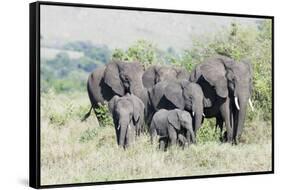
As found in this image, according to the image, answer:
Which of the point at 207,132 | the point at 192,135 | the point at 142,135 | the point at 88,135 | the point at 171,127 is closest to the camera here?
the point at 88,135

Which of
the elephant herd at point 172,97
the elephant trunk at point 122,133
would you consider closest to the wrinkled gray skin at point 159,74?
the elephant herd at point 172,97

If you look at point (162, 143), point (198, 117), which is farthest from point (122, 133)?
point (198, 117)

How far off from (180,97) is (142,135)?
0.54 meters

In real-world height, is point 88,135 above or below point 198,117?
below

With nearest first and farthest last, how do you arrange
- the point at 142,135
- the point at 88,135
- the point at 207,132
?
the point at 88,135, the point at 142,135, the point at 207,132

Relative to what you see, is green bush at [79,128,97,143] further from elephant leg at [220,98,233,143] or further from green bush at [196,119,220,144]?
elephant leg at [220,98,233,143]

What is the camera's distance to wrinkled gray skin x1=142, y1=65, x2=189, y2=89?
7836 mm

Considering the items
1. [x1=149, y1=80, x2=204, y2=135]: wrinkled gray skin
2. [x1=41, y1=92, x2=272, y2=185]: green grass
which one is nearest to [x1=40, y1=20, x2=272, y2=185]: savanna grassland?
[x1=41, y1=92, x2=272, y2=185]: green grass

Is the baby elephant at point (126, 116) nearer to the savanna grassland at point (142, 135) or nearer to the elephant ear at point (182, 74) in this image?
the savanna grassland at point (142, 135)

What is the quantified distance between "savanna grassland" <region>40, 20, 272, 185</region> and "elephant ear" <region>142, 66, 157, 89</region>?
8cm

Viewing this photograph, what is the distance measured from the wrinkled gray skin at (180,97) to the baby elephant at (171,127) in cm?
6

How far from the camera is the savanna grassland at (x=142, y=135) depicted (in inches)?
290

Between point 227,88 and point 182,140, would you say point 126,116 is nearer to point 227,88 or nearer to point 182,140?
point 182,140

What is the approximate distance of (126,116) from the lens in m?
7.68
